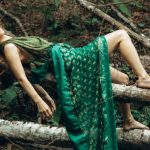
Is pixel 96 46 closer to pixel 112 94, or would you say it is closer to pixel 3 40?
pixel 112 94

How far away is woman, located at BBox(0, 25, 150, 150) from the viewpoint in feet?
17.7

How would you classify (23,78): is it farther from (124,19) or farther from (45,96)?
(124,19)

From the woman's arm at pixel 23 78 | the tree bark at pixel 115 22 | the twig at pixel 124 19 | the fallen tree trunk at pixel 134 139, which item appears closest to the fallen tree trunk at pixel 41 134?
the fallen tree trunk at pixel 134 139

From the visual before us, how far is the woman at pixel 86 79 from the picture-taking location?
5.39 m

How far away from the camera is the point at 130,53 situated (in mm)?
5391

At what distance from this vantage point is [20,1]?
33.4ft

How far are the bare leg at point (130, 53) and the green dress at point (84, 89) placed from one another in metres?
0.10

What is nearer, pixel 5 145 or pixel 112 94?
pixel 112 94

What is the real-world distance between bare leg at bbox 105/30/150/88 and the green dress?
102 millimetres

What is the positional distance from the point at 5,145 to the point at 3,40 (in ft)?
6.30

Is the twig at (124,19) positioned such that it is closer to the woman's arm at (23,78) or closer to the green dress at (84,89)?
the green dress at (84,89)

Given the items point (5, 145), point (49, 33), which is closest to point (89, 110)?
point (5, 145)

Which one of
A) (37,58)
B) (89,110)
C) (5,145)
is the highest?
(37,58)

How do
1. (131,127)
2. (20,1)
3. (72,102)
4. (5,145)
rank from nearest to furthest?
(72,102) < (131,127) < (5,145) < (20,1)
